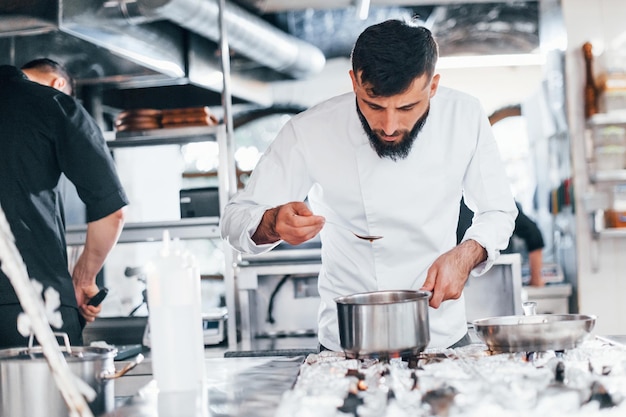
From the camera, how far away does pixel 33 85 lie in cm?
239

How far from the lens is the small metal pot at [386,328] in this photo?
1426mm

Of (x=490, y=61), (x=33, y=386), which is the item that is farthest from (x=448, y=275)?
(x=490, y=61)

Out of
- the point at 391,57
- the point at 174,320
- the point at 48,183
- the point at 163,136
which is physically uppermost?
the point at 163,136

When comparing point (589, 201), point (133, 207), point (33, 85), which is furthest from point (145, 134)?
point (589, 201)

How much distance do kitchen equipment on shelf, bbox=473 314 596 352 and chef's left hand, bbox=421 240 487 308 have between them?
0.60 ft

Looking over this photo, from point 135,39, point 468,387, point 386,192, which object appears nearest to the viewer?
A: point 468,387

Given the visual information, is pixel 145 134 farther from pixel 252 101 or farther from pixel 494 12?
pixel 494 12

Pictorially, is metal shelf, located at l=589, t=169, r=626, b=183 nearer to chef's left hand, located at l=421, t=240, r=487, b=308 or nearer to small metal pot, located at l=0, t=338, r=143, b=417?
chef's left hand, located at l=421, t=240, r=487, b=308

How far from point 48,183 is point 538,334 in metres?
1.58

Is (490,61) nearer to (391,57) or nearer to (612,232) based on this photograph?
(612,232)

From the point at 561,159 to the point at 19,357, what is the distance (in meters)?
4.42

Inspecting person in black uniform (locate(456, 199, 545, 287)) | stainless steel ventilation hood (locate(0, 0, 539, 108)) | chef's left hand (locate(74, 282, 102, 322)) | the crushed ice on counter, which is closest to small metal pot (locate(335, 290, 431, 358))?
the crushed ice on counter

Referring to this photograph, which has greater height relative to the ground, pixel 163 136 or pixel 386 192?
pixel 163 136

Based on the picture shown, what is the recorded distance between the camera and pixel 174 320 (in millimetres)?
1280
